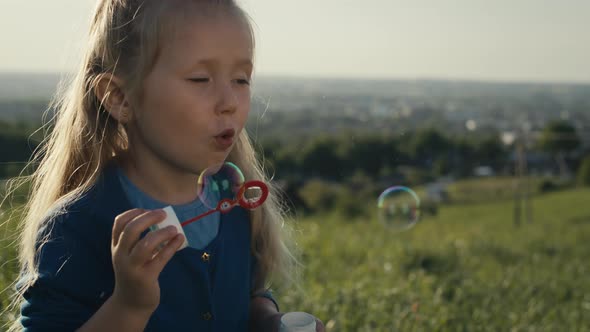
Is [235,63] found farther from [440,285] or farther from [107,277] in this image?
[440,285]

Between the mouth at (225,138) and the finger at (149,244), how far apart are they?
32cm

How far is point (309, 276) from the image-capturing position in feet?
A: 12.7

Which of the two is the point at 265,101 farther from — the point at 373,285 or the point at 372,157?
the point at 372,157

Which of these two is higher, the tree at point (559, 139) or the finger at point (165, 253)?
the finger at point (165, 253)

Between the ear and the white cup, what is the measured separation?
2.05ft

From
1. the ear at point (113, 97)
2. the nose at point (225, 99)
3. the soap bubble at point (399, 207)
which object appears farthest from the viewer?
the soap bubble at point (399, 207)

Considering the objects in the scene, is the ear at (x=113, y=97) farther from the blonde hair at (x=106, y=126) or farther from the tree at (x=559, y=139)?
the tree at (x=559, y=139)

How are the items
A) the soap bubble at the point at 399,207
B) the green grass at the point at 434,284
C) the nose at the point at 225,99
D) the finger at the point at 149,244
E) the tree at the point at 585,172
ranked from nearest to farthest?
the finger at the point at 149,244
the nose at the point at 225,99
the green grass at the point at 434,284
the soap bubble at the point at 399,207
the tree at the point at 585,172

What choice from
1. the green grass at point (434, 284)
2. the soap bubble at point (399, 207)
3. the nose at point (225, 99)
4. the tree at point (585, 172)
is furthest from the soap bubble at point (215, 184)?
the tree at point (585, 172)

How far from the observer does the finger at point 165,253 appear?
1075mm

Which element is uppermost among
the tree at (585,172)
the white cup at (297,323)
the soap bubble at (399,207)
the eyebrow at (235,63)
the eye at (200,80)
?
the eyebrow at (235,63)

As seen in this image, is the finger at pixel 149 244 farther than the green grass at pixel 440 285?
No

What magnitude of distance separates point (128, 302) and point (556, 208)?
1886 centimetres

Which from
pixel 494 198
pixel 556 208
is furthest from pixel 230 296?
pixel 494 198
